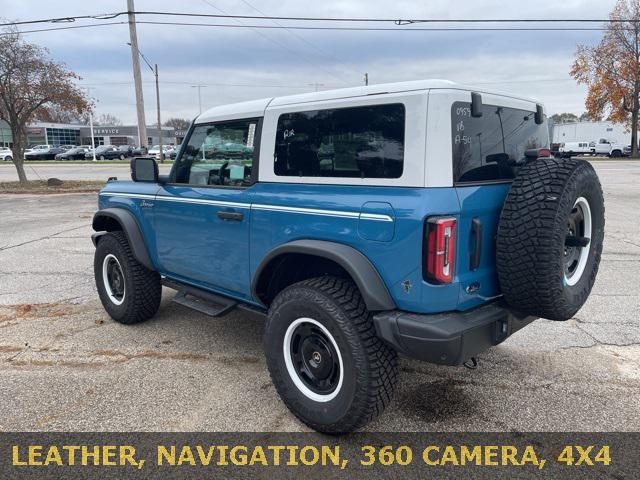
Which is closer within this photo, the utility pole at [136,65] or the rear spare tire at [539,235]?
the rear spare tire at [539,235]

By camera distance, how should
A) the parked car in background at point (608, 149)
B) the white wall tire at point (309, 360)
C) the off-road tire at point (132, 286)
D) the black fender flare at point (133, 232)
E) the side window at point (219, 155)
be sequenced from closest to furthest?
the white wall tire at point (309, 360)
the side window at point (219, 155)
the black fender flare at point (133, 232)
the off-road tire at point (132, 286)
the parked car in background at point (608, 149)

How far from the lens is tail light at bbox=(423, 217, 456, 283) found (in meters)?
2.43

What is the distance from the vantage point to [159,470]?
262 centimetres

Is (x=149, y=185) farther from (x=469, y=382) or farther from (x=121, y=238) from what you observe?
(x=469, y=382)

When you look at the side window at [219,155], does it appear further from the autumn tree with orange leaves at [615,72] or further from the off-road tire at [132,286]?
the autumn tree with orange leaves at [615,72]

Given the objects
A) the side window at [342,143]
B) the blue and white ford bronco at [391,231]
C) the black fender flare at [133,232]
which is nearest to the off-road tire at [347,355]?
the blue and white ford bronco at [391,231]

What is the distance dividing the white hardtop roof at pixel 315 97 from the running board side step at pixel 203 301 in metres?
1.36

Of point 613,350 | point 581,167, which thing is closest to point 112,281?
point 581,167

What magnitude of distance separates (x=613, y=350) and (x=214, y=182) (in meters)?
3.47

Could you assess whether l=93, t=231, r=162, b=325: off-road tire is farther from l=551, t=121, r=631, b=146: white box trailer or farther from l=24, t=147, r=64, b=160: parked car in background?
l=551, t=121, r=631, b=146: white box trailer

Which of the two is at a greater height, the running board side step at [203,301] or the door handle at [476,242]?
the door handle at [476,242]

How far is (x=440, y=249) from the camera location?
2445mm

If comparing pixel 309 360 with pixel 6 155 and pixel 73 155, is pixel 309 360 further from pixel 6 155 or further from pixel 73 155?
pixel 6 155

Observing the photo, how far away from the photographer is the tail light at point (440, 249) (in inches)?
95.8
